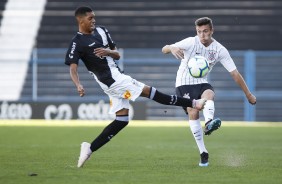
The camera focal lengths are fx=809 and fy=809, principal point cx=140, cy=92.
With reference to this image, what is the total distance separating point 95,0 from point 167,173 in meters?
19.5

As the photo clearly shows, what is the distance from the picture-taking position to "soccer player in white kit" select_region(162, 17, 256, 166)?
9.84 metres

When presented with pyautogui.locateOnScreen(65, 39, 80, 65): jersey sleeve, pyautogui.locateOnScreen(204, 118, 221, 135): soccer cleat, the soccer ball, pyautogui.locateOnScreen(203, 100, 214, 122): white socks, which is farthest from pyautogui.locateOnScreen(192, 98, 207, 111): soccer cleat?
pyautogui.locateOnScreen(65, 39, 80, 65): jersey sleeve

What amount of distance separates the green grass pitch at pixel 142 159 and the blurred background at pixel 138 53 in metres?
6.63

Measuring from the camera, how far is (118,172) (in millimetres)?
8922

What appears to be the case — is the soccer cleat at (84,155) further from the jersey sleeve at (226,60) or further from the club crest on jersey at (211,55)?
the jersey sleeve at (226,60)

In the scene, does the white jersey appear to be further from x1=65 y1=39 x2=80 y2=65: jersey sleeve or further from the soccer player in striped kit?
x1=65 y1=39 x2=80 y2=65: jersey sleeve

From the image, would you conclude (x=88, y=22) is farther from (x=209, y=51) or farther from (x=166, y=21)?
(x=166, y=21)

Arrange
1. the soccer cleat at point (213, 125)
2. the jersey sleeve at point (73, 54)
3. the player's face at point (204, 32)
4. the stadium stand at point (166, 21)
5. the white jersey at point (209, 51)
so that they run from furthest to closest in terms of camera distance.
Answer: the stadium stand at point (166, 21) → the white jersey at point (209, 51) → the player's face at point (204, 32) → the jersey sleeve at point (73, 54) → the soccer cleat at point (213, 125)

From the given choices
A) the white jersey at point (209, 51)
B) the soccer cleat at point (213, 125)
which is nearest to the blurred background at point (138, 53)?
the white jersey at point (209, 51)

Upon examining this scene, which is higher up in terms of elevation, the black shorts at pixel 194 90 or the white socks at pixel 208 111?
the black shorts at pixel 194 90

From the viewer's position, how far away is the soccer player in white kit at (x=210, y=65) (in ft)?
32.3

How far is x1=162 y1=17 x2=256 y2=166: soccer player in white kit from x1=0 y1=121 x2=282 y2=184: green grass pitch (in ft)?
1.52

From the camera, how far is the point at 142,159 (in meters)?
10.8

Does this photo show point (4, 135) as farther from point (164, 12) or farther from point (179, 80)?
Answer: point (164, 12)
